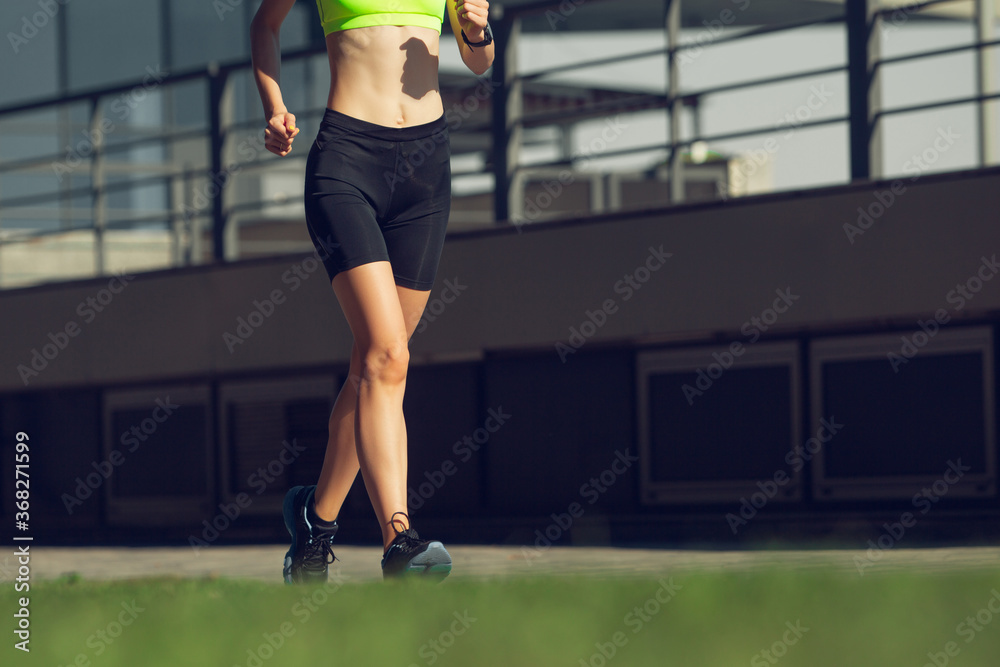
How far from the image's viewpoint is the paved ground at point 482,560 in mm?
5609

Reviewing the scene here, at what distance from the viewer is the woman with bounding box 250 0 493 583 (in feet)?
13.2

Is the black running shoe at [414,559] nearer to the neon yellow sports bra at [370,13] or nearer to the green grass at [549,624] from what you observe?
the green grass at [549,624]

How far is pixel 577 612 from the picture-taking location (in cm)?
247

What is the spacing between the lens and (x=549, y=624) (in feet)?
7.67

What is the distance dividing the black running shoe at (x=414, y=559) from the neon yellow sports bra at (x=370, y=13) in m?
1.47

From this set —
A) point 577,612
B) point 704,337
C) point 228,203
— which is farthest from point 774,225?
point 577,612

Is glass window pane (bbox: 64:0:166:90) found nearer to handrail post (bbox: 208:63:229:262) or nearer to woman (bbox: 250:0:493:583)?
handrail post (bbox: 208:63:229:262)

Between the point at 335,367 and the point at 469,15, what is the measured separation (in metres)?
7.61

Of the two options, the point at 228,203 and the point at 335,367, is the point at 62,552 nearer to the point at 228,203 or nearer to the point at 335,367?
the point at 335,367

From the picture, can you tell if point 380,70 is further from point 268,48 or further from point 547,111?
point 547,111

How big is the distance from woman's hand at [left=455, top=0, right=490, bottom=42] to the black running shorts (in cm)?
30

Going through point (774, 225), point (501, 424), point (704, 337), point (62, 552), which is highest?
point (774, 225)

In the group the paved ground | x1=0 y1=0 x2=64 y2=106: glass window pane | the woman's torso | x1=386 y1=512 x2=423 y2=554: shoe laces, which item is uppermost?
x1=0 y1=0 x2=64 y2=106: glass window pane

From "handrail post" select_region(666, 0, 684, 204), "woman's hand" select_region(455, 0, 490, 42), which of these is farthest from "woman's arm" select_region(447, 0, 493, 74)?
"handrail post" select_region(666, 0, 684, 204)
